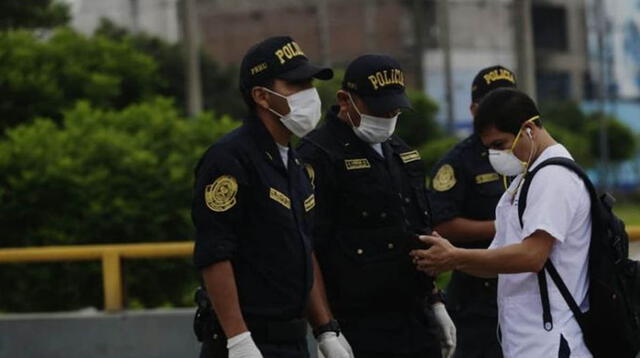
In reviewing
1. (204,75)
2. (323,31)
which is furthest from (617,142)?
(204,75)

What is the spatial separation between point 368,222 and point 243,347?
1.15m

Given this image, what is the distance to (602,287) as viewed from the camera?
14.5 ft

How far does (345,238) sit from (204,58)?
1374 inches

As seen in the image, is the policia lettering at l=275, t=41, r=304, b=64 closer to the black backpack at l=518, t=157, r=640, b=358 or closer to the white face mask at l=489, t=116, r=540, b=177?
the white face mask at l=489, t=116, r=540, b=177

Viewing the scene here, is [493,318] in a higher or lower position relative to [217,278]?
lower

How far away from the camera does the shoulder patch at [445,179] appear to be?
620 centimetres

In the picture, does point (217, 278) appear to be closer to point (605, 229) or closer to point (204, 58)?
point (605, 229)

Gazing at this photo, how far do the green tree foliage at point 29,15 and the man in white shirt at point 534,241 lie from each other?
15027mm

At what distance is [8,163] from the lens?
32.2ft

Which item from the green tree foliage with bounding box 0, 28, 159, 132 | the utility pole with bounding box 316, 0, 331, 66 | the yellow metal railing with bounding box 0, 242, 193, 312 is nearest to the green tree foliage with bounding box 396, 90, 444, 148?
the green tree foliage with bounding box 0, 28, 159, 132

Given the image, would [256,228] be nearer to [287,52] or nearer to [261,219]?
[261,219]

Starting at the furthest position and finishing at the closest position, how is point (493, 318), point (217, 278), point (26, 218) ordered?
1. point (26, 218)
2. point (493, 318)
3. point (217, 278)

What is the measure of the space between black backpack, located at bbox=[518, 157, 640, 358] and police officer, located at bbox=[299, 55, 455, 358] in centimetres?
91

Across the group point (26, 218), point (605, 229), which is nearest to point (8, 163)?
point (26, 218)
